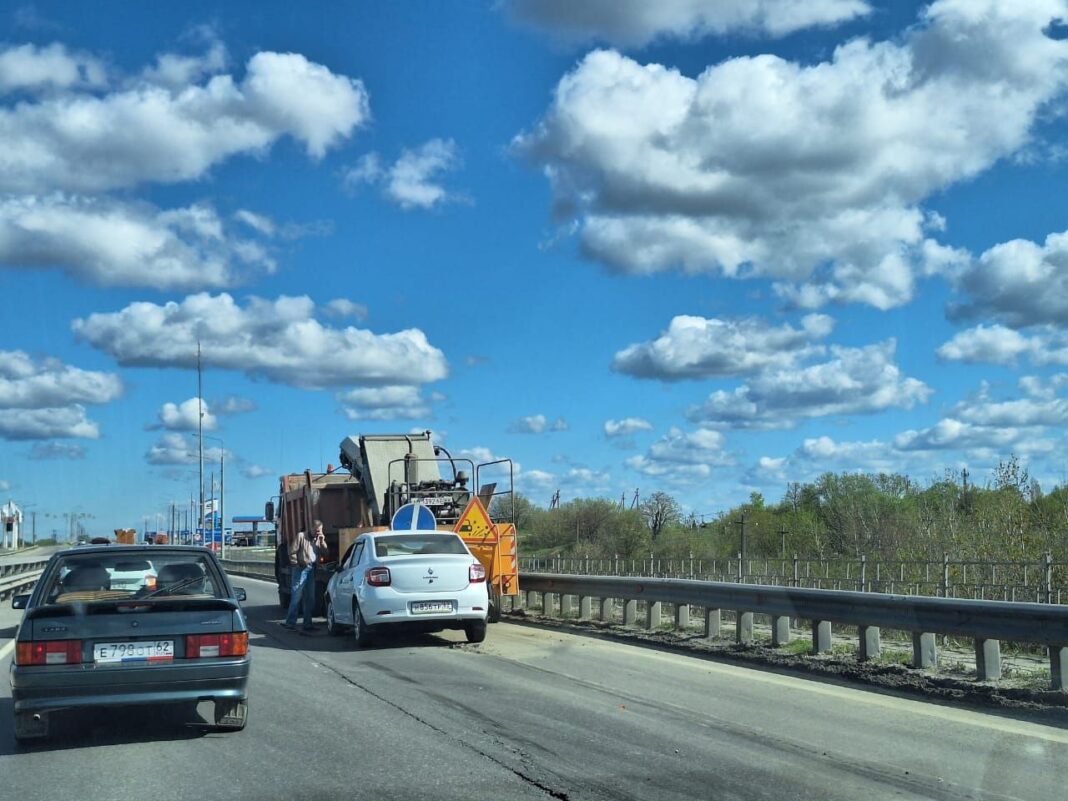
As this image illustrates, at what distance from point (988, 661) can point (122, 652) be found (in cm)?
805

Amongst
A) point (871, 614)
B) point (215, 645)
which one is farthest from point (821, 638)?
point (215, 645)

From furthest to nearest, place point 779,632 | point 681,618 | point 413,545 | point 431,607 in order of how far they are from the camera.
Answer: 1. point 681,618
2. point 413,545
3. point 431,607
4. point 779,632

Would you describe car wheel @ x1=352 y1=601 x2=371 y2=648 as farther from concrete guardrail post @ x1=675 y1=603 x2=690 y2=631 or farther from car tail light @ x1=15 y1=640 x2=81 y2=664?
car tail light @ x1=15 y1=640 x2=81 y2=664

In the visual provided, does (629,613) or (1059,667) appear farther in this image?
(629,613)

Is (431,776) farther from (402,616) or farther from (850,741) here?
(402,616)

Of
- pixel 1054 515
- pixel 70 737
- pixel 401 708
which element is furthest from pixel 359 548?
pixel 1054 515

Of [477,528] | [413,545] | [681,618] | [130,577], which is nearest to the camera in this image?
[130,577]

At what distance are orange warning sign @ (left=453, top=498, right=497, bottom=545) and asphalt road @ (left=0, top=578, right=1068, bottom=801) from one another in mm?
6151

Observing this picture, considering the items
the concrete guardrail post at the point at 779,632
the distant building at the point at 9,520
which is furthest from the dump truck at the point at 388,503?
the distant building at the point at 9,520

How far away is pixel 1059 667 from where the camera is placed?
32.6ft

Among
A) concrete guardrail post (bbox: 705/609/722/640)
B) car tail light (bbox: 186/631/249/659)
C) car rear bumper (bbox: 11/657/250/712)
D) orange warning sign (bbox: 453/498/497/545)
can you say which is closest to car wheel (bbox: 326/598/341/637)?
orange warning sign (bbox: 453/498/497/545)

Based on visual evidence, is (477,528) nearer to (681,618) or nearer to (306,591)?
(306,591)

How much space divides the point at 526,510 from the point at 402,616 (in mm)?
62948

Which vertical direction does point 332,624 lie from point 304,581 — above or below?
below
